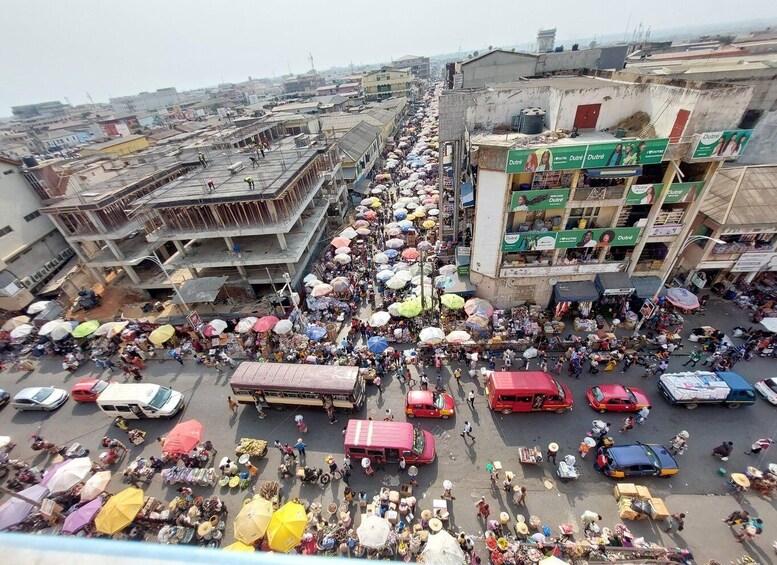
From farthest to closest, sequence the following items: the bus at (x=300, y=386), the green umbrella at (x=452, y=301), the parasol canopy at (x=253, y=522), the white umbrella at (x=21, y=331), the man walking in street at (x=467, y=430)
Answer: the white umbrella at (x=21, y=331) < the green umbrella at (x=452, y=301) < the bus at (x=300, y=386) < the man walking in street at (x=467, y=430) < the parasol canopy at (x=253, y=522)

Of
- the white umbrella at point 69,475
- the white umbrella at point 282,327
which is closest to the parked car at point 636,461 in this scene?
the white umbrella at point 282,327

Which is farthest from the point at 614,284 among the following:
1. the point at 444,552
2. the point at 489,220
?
the point at 444,552

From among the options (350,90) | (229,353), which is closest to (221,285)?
(229,353)

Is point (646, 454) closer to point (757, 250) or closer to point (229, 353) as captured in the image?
point (757, 250)

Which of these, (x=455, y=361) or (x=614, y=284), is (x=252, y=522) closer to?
(x=455, y=361)

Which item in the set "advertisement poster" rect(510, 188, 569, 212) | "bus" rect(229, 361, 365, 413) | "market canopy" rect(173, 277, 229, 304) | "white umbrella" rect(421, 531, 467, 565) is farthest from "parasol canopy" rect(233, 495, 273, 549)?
"advertisement poster" rect(510, 188, 569, 212)

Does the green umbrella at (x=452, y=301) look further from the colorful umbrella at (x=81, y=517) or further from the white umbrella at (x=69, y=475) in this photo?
the white umbrella at (x=69, y=475)
